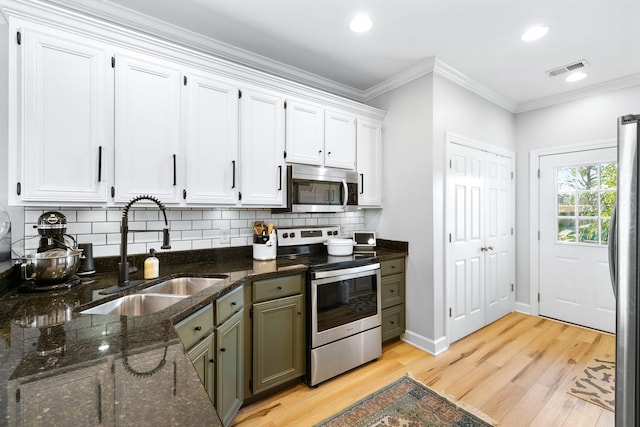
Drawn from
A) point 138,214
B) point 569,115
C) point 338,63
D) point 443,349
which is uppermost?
point 338,63

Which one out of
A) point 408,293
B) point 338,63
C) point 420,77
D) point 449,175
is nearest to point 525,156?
point 449,175

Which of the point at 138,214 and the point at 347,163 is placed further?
the point at 347,163

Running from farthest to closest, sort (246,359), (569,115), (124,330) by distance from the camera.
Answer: (569,115), (246,359), (124,330)

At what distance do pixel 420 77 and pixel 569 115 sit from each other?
2073 millimetres

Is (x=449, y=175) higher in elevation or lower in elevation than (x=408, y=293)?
higher

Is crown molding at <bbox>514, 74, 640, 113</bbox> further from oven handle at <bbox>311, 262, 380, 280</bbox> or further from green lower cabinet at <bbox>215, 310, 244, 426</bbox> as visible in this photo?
green lower cabinet at <bbox>215, 310, 244, 426</bbox>

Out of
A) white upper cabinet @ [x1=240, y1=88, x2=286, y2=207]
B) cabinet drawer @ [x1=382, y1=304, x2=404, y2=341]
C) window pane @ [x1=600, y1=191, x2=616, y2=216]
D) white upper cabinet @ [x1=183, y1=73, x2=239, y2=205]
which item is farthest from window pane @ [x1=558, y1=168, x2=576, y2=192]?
white upper cabinet @ [x1=183, y1=73, x2=239, y2=205]

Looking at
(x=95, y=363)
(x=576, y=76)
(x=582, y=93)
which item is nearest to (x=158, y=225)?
(x=95, y=363)

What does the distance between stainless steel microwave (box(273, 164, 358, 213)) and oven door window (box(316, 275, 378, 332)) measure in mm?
717

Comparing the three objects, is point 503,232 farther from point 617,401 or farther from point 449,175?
point 617,401

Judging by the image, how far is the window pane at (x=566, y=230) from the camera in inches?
141

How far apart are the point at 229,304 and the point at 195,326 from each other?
34cm

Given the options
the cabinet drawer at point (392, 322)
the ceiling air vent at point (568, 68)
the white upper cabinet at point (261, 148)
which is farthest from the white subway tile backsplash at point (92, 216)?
the ceiling air vent at point (568, 68)

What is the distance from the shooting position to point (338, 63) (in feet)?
9.56
